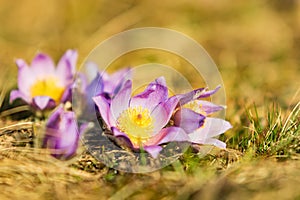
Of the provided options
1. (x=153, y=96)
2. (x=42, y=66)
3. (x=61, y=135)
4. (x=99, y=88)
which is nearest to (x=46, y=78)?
(x=42, y=66)

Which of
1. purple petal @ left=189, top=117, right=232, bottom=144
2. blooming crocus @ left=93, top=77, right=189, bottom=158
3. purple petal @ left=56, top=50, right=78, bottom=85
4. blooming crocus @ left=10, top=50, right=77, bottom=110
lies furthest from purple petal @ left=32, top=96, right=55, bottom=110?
purple petal @ left=189, top=117, right=232, bottom=144

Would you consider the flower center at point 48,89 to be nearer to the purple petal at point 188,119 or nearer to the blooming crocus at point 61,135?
the blooming crocus at point 61,135

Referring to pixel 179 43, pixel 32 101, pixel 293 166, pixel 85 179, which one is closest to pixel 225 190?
pixel 293 166

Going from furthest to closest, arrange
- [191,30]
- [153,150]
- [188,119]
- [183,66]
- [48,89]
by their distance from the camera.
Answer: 1. [191,30]
2. [183,66]
3. [48,89]
4. [188,119]
5. [153,150]

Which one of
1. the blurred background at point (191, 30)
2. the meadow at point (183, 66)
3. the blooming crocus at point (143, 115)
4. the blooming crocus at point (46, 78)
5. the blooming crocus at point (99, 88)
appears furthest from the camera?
the blurred background at point (191, 30)

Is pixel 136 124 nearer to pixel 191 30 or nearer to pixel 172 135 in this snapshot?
pixel 172 135

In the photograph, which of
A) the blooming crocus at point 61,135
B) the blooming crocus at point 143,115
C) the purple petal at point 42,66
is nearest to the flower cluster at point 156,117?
the blooming crocus at point 143,115
